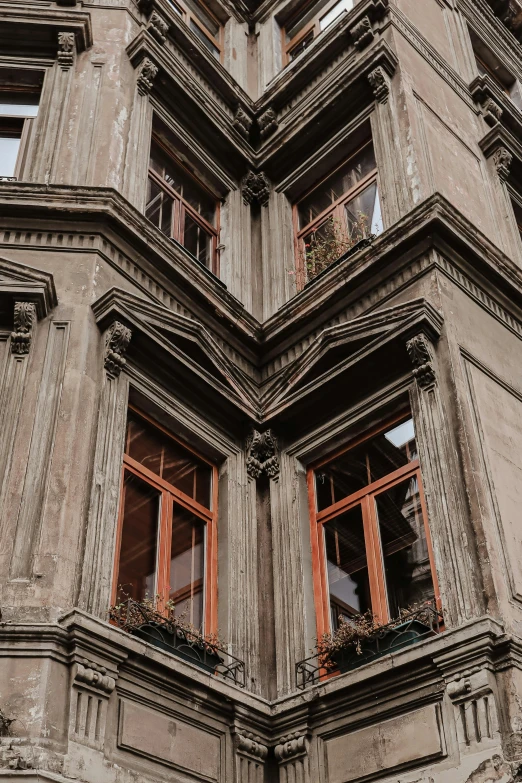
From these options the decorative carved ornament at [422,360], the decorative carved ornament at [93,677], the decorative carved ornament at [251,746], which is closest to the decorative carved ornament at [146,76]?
the decorative carved ornament at [422,360]

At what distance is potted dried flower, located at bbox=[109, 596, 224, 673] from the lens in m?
8.46

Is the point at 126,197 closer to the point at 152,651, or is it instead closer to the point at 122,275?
the point at 122,275

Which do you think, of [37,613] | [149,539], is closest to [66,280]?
[149,539]

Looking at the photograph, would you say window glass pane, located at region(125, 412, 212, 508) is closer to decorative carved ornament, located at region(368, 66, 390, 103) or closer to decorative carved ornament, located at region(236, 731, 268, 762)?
decorative carved ornament, located at region(236, 731, 268, 762)

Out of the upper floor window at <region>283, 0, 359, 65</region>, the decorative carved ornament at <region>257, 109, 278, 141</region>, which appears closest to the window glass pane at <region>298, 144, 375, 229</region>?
the decorative carved ornament at <region>257, 109, 278, 141</region>

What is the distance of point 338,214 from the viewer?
13.3 metres

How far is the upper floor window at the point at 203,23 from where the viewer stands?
1620 cm

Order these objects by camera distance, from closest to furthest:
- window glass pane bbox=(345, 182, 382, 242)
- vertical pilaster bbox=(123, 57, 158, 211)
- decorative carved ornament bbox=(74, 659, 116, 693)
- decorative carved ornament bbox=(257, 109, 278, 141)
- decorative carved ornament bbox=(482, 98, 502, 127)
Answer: decorative carved ornament bbox=(74, 659, 116, 693) → vertical pilaster bbox=(123, 57, 158, 211) → window glass pane bbox=(345, 182, 382, 242) → decorative carved ornament bbox=(482, 98, 502, 127) → decorative carved ornament bbox=(257, 109, 278, 141)

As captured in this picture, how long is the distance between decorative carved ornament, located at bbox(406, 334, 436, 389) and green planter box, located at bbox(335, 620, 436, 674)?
2486 mm

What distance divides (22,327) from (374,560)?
426 centimetres

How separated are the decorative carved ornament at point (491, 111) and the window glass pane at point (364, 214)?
9.98 feet

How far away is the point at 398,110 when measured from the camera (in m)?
12.6

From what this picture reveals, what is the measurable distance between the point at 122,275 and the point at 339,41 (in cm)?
630

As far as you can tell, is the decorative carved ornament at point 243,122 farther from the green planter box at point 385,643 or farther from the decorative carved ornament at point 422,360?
the green planter box at point 385,643
